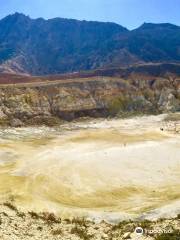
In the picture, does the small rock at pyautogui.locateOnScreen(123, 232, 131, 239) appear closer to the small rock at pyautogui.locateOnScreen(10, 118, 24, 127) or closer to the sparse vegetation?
the sparse vegetation

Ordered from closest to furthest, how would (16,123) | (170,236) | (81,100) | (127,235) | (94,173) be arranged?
(170,236), (127,235), (94,173), (16,123), (81,100)

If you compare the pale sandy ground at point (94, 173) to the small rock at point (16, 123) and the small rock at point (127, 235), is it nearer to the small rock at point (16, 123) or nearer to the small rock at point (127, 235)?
the small rock at point (127, 235)

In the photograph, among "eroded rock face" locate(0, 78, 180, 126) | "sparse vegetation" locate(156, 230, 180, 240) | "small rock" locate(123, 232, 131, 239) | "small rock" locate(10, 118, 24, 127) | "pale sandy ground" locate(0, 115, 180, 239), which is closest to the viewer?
"sparse vegetation" locate(156, 230, 180, 240)

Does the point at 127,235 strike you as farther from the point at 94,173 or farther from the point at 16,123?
the point at 16,123

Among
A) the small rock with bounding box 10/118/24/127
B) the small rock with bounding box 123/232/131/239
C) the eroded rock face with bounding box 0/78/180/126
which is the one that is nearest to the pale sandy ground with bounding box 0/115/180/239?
the small rock with bounding box 123/232/131/239

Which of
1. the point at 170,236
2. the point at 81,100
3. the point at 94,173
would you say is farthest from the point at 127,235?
the point at 81,100
